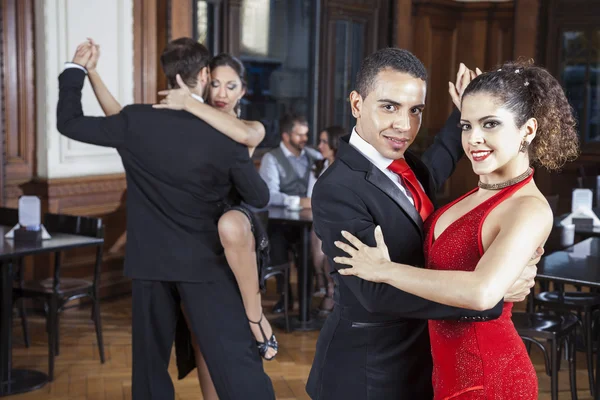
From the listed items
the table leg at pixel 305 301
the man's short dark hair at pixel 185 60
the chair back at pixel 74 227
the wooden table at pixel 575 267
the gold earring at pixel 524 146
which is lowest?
the table leg at pixel 305 301

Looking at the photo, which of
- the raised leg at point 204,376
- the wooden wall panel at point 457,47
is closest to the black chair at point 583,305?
the raised leg at point 204,376

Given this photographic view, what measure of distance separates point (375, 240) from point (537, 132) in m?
0.41

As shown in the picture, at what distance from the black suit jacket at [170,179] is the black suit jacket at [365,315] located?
42.6 inches

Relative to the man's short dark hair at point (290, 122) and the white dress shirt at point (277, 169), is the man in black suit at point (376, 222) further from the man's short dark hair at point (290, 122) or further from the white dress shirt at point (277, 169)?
the man's short dark hair at point (290, 122)

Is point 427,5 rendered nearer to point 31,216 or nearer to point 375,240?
point 31,216

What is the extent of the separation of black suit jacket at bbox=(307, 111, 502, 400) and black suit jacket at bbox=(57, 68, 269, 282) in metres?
1.08

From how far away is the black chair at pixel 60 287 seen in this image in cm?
429

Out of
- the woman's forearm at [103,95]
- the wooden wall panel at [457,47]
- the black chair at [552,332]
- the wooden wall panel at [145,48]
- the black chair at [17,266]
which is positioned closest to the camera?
the woman's forearm at [103,95]

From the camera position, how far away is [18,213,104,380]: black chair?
4285 millimetres

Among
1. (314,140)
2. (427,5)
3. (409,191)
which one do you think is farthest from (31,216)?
(427,5)

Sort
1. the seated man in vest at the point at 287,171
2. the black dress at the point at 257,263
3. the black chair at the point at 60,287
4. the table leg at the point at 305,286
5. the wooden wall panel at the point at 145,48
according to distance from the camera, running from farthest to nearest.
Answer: the wooden wall panel at the point at 145,48
the seated man in vest at the point at 287,171
the table leg at the point at 305,286
the black chair at the point at 60,287
the black dress at the point at 257,263


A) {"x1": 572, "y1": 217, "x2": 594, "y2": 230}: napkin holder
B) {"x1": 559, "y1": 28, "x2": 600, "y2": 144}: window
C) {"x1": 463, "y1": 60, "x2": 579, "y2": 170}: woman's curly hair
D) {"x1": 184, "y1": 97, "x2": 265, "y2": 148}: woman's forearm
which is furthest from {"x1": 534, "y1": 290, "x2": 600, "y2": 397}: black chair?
{"x1": 559, "y1": 28, "x2": 600, "y2": 144}: window

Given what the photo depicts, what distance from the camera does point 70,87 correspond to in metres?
2.92

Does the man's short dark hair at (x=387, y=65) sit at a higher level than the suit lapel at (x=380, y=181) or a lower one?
higher
